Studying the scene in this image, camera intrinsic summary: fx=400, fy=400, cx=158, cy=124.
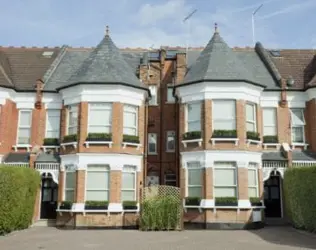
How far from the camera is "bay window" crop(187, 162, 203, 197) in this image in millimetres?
22266

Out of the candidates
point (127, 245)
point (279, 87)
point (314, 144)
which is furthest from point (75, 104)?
point (314, 144)

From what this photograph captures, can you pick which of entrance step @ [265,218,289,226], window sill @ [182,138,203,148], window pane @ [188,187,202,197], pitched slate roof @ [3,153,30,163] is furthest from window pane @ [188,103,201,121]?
pitched slate roof @ [3,153,30,163]

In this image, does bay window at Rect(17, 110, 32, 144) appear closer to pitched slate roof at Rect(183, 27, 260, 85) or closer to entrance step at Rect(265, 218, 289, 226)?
pitched slate roof at Rect(183, 27, 260, 85)

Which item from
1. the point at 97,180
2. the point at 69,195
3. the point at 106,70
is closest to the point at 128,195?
the point at 97,180

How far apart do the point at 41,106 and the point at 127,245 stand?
1359 centimetres

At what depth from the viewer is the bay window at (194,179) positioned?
877 inches

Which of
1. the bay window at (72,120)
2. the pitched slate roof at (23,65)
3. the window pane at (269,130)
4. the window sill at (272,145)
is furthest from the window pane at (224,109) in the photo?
the pitched slate roof at (23,65)

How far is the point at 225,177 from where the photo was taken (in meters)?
22.0

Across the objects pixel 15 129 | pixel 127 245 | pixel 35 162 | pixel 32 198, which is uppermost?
pixel 15 129

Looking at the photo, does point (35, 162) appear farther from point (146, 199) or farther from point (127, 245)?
point (127, 245)

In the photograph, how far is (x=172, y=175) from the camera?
2705 centimetres

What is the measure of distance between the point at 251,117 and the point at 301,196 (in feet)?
18.9

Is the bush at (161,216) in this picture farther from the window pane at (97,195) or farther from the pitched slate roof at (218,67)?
the pitched slate roof at (218,67)

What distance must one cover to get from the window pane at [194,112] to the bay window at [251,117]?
285cm
